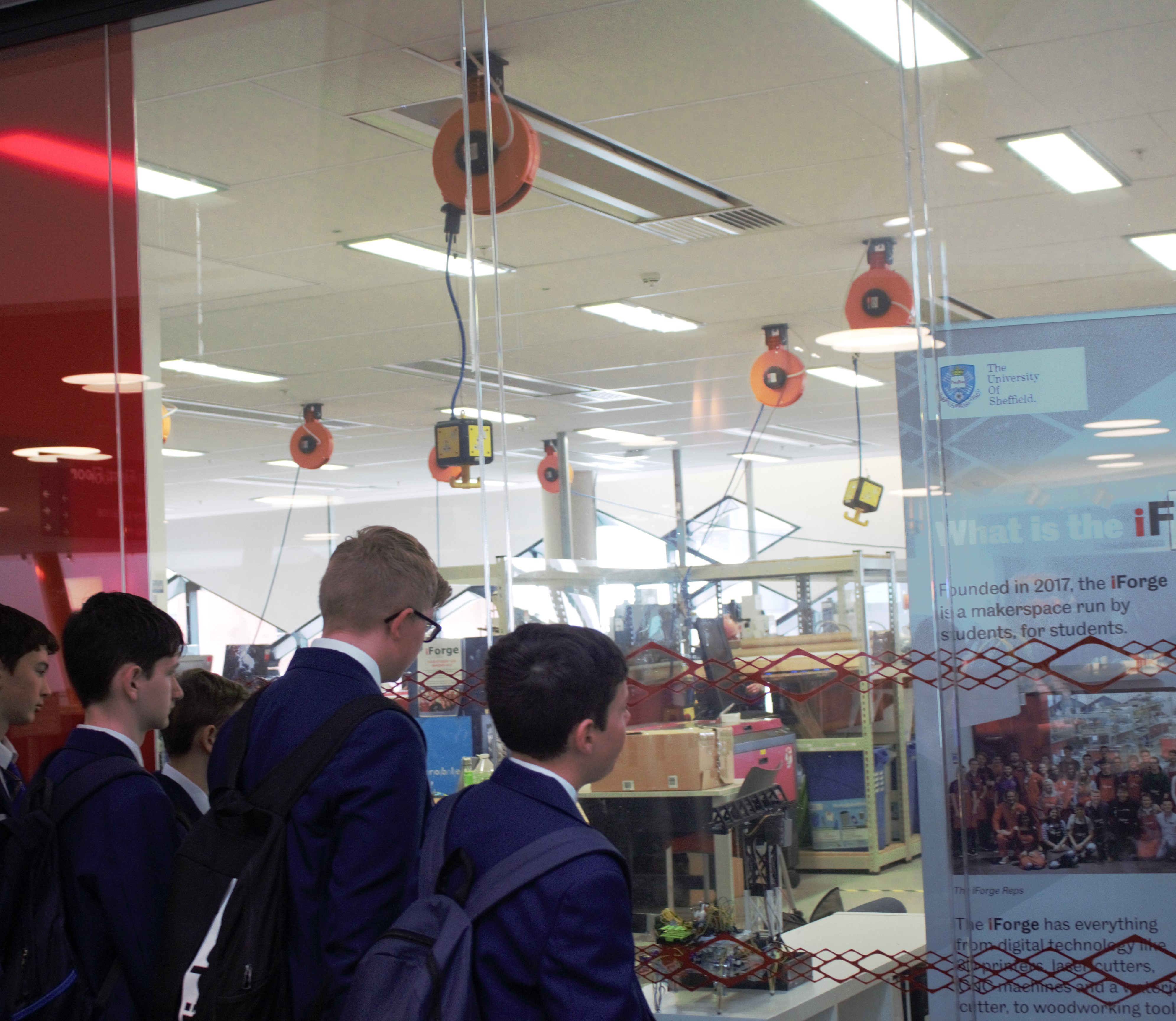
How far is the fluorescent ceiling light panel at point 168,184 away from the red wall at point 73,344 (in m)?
0.03

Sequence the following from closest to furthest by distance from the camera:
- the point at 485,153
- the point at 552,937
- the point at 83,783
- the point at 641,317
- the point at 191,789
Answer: the point at 552,937
the point at 83,783
the point at 191,789
the point at 485,153
the point at 641,317

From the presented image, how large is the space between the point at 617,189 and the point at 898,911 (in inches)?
71.6

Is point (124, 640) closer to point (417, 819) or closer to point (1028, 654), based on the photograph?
point (417, 819)

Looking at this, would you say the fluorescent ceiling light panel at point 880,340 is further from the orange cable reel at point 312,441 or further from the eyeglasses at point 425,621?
the orange cable reel at point 312,441

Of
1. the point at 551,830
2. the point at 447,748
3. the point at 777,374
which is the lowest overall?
the point at 447,748

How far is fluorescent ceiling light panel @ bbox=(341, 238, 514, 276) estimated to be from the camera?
2.96 m

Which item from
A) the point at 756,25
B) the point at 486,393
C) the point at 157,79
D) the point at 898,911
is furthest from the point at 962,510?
the point at 157,79

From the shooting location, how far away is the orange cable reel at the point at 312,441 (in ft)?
10.5

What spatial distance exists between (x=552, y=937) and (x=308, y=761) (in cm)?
54

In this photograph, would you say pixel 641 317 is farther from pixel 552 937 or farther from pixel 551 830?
pixel 552 937

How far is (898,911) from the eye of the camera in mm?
2457

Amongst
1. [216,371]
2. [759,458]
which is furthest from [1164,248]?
[216,371]

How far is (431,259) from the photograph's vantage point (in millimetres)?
2994

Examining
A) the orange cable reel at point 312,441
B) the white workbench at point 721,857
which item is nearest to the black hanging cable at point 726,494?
the white workbench at point 721,857
